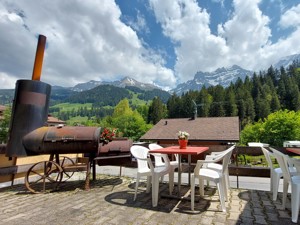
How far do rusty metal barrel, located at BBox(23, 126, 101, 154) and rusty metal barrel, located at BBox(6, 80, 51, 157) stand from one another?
0.50 ft

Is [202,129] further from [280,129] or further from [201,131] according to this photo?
[280,129]

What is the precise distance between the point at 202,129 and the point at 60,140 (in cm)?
1774

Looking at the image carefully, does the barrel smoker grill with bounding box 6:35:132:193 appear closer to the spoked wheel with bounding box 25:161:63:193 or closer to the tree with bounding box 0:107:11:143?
the spoked wheel with bounding box 25:161:63:193

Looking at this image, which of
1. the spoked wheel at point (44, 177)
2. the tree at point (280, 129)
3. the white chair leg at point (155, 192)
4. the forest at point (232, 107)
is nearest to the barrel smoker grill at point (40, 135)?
the spoked wheel at point (44, 177)

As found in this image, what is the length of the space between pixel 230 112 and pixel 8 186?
52362mm

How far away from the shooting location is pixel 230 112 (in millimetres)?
51594

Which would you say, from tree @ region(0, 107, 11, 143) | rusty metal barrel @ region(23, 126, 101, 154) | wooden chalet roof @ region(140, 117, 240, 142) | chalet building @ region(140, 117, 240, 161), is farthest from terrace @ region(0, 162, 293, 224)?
tree @ region(0, 107, 11, 143)

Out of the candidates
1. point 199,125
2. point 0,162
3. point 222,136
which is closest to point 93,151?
point 0,162

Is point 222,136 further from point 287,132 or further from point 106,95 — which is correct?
point 106,95

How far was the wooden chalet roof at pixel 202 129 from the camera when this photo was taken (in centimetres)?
1870

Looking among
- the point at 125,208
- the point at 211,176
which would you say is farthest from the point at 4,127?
the point at 211,176

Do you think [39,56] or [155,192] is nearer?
[155,192]

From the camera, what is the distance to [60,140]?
4.43 metres

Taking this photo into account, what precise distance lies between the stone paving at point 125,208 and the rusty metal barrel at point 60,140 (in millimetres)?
913
